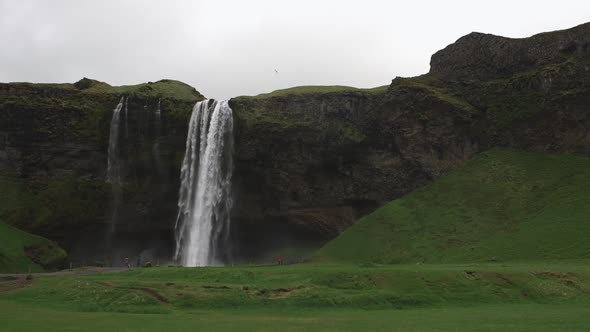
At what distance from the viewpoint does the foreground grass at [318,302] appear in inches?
711

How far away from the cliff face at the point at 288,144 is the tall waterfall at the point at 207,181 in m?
1.47

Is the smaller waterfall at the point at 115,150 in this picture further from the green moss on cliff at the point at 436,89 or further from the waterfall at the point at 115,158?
the green moss on cliff at the point at 436,89

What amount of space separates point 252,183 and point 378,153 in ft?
51.2

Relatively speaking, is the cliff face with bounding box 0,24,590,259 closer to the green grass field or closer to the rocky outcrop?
the rocky outcrop

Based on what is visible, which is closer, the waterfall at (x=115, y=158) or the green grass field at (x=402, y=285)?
the green grass field at (x=402, y=285)

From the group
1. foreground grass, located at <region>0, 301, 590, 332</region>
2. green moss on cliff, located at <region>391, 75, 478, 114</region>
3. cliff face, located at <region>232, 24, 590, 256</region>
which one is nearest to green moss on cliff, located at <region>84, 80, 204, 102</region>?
cliff face, located at <region>232, 24, 590, 256</region>

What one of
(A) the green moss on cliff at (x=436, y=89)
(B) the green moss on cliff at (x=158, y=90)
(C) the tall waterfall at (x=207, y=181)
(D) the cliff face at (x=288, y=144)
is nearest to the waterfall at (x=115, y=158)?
(D) the cliff face at (x=288, y=144)

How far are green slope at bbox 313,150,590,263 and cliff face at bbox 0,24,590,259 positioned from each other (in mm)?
4470

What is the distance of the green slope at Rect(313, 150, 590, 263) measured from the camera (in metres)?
43.0

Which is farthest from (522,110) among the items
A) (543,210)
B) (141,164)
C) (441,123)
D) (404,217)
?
(141,164)

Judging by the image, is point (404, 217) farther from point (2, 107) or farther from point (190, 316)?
point (2, 107)

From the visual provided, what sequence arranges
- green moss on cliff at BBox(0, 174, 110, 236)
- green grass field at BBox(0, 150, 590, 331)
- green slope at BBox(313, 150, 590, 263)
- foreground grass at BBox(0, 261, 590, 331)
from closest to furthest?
foreground grass at BBox(0, 261, 590, 331) → green grass field at BBox(0, 150, 590, 331) → green slope at BBox(313, 150, 590, 263) → green moss on cliff at BBox(0, 174, 110, 236)

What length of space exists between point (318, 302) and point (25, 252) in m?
39.8

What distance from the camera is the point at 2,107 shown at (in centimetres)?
6188
